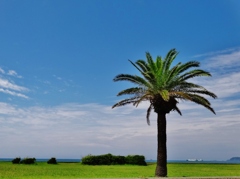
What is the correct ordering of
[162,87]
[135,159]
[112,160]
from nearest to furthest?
[162,87], [112,160], [135,159]

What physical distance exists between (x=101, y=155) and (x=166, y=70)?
25.2m

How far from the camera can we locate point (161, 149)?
2862 cm

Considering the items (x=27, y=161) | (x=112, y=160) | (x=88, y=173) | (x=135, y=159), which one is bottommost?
(x=88, y=173)

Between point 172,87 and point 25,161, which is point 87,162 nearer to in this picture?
point 25,161

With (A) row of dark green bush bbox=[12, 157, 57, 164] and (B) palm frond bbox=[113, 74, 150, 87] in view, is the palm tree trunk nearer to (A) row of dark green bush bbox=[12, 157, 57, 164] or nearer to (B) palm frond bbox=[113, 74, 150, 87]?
(B) palm frond bbox=[113, 74, 150, 87]

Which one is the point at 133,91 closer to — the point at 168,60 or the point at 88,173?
the point at 168,60

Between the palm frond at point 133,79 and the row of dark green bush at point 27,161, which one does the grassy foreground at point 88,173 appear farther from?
the row of dark green bush at point 27,161

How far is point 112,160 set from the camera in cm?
5206

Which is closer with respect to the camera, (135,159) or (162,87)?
(162,87)

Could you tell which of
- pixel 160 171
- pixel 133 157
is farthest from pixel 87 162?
pixel 160 171

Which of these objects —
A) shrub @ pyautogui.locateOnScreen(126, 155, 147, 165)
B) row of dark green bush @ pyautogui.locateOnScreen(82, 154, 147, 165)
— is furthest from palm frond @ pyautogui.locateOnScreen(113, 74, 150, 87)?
shrub @ pyautogui.locateOnScreen(126, 155, 147, 165)

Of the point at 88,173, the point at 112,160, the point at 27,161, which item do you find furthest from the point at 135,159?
the point at 88,173

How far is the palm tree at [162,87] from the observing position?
28016 mm

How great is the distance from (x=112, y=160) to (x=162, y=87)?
2610cm
